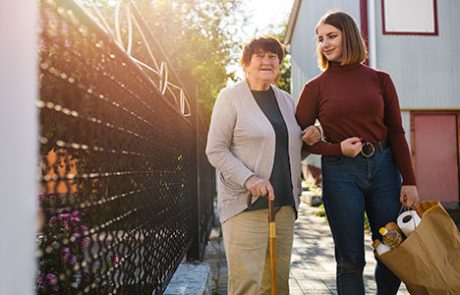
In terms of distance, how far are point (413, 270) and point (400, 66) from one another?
8.12 m

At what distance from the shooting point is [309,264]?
194 inches

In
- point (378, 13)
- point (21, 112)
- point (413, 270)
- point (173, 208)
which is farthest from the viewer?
point (378, 13)

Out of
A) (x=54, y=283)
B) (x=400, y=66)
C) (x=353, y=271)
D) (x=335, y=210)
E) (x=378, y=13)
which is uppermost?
(x=378, y=13)

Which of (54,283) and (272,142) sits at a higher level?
(272,142)

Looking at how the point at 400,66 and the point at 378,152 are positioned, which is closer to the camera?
the point at 378,152

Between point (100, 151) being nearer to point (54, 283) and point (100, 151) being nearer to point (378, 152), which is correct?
point (54, 283)

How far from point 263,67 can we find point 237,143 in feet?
1.41

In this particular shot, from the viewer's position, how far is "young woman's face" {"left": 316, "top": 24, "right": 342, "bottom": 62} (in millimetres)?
2781

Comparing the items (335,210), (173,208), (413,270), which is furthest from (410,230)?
(173,208)

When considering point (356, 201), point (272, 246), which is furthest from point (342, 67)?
point (272, 246)

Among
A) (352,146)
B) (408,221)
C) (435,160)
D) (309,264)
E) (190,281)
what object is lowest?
(309,264)

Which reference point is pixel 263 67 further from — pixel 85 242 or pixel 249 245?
pixel 85 242

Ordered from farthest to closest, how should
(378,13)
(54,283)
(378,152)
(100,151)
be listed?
(378,13)
(378,152)
(54,283)
(100,151)

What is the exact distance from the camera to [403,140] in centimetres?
279
